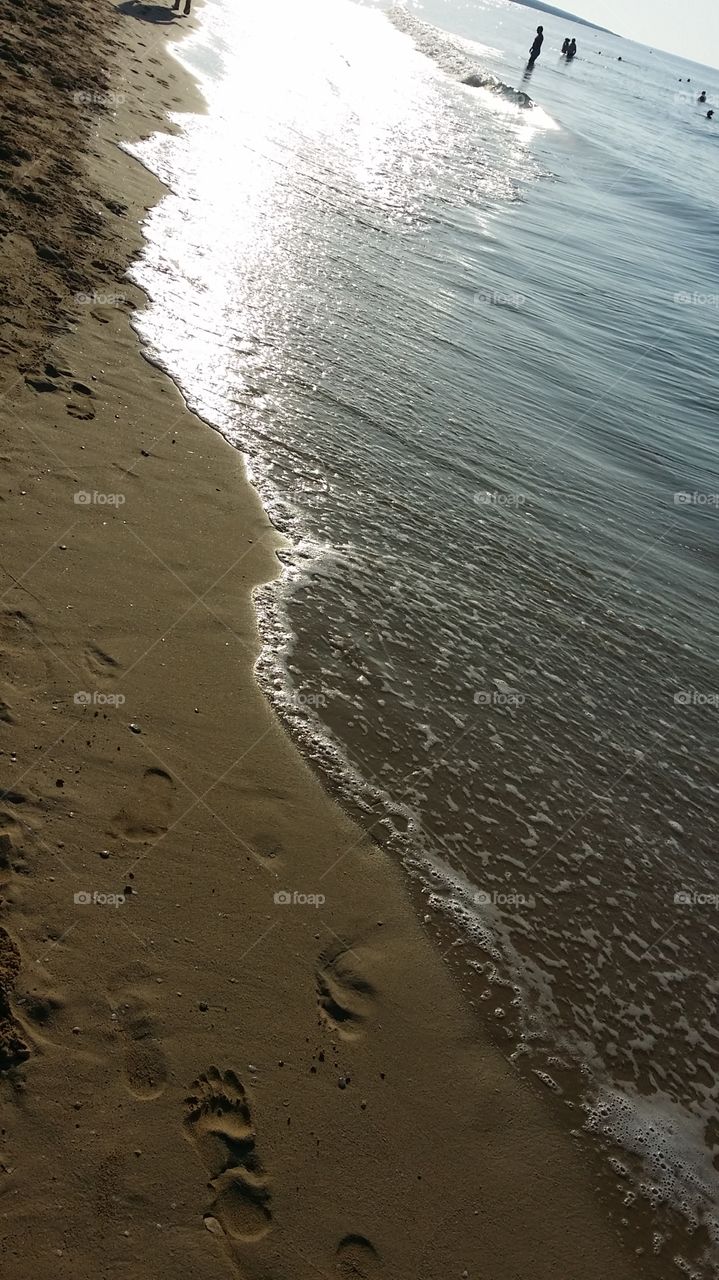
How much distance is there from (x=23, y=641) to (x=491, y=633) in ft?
12.6

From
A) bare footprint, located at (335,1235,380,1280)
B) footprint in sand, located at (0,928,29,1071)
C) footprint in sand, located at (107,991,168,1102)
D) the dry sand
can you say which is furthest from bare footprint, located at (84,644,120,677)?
bare footprint, located at (335,1235,380,1280)

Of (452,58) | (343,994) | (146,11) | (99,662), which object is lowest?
(343,994)

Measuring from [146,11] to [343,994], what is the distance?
25.3 meters

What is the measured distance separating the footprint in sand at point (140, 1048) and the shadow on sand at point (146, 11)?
78.2ft

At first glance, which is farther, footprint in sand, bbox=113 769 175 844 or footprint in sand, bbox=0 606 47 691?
footprint in sand, bbox=0 606 47 691

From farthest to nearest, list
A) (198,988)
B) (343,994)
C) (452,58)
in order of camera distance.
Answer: (452,58), (343,994), (198,988)

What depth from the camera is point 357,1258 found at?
355 centimetres

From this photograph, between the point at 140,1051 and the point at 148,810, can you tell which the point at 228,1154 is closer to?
the point at 140,1051


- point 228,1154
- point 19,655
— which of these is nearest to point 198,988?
point 228,1154

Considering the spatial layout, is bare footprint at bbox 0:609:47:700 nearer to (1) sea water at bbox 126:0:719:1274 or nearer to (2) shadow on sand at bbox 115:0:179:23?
(1) sea water at bbox 126:0:719:1274

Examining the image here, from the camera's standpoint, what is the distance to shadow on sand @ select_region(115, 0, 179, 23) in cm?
2086

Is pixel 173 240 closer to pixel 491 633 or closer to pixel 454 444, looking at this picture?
pixel 454 444

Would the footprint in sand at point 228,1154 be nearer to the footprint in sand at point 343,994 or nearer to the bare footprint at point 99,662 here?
the footprint in sand at point 343,994

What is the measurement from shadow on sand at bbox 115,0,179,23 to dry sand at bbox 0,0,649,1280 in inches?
771
